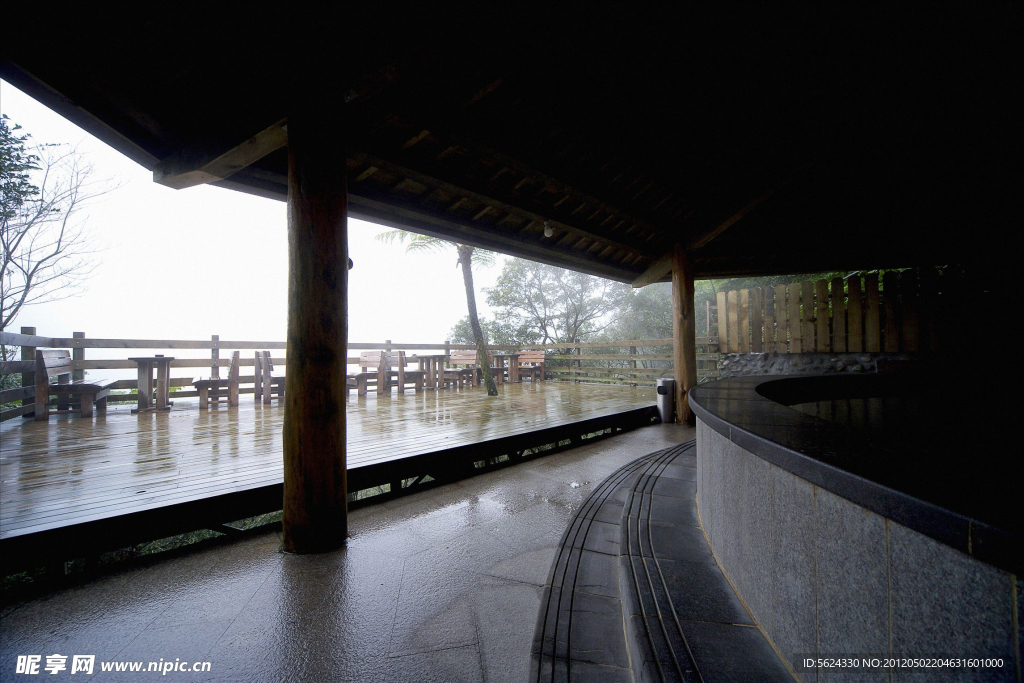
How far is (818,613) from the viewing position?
94cm

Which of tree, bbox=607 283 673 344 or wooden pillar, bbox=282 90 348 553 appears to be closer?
wooden pillar, bbox=282 90 348 553

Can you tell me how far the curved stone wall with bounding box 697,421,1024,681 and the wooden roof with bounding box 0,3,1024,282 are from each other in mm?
2802

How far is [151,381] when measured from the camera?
18.7 ft

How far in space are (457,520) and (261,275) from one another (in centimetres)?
2446

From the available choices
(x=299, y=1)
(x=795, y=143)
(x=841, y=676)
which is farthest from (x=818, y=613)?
(x=795, y=143)

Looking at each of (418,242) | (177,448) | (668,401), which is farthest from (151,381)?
(668,401)

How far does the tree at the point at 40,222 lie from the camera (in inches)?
207

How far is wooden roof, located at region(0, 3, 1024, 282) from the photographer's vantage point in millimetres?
2287

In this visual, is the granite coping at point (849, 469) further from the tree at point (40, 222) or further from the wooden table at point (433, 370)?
the tree at point (40, 222)

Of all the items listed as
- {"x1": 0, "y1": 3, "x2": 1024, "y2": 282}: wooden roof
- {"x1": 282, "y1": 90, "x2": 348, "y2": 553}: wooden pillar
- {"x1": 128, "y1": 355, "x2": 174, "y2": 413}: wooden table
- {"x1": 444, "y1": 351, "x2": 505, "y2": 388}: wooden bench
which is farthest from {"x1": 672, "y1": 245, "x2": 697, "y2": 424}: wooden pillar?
{"x1": 128, "y1": 355, "x2": 174, "y2": 413}: wooden table

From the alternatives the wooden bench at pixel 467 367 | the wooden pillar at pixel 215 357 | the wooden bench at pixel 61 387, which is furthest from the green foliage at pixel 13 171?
the wooden bench at pixel 467 367

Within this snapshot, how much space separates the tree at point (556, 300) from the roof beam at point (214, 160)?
1412 cm

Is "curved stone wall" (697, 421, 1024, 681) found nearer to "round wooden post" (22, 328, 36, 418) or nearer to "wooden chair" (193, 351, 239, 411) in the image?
"wooden chair" (193, 351, 239, 411)

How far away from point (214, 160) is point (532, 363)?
975 centimetres
